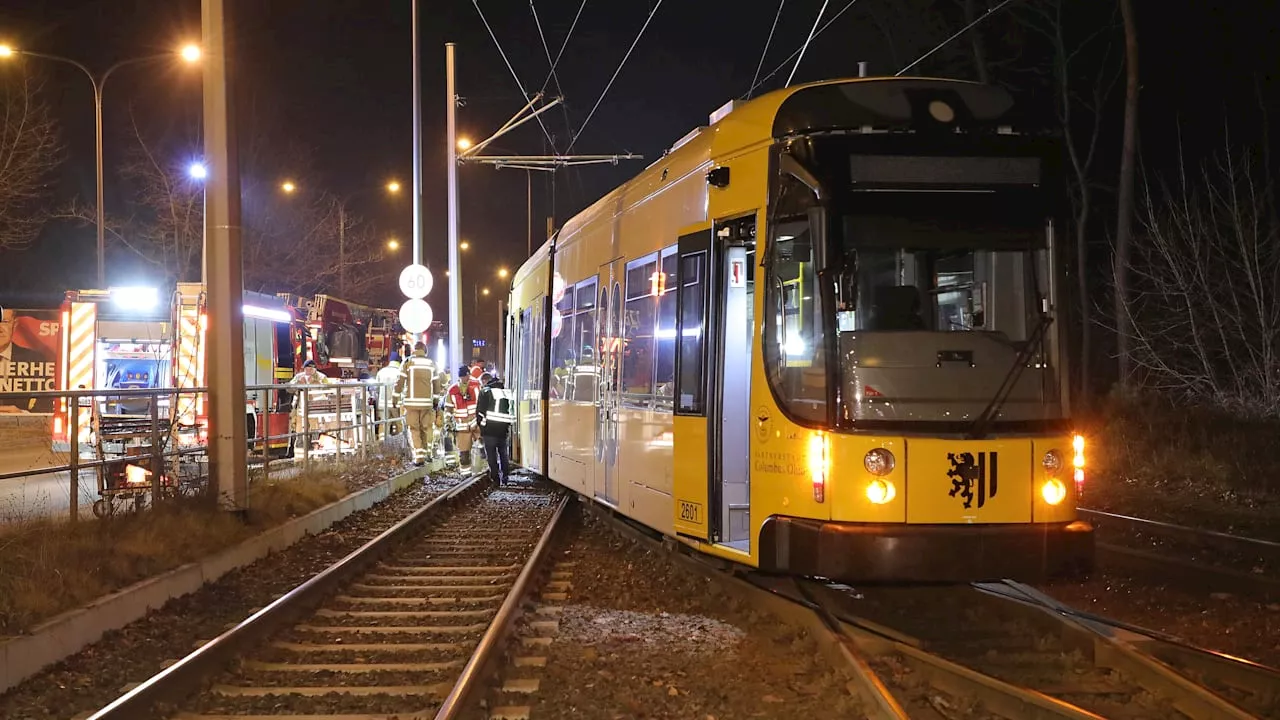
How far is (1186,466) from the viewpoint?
51.4 feet

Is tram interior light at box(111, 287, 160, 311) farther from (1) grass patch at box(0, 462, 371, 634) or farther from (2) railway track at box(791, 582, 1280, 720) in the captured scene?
(2) railway track at box(791, 582, 1280, 720)

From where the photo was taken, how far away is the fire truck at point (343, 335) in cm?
2425

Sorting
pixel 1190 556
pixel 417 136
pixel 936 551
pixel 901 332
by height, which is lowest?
pixel 1190 556

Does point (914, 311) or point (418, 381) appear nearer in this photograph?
point (914, 311)

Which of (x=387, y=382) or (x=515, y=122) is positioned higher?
(x=515, y=122)

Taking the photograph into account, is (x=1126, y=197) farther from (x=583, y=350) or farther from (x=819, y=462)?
(x=819, y=462)

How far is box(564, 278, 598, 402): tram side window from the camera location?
426 inches

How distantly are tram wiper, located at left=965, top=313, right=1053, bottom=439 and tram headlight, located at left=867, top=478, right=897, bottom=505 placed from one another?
0.56 meters

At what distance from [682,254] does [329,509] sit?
612 centimetres

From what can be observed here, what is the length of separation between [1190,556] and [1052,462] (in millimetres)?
5446

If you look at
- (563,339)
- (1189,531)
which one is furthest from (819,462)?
(1189,531)

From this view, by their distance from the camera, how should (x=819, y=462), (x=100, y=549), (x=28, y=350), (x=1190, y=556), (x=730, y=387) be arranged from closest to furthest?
(x=819, y=462)
(x=730, y=387)
(x=100, y=549)
(x=1190, y=556)
(x=28, y=350)

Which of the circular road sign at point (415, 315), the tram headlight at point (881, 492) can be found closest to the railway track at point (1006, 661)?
the tram headlight at point (881, 492)

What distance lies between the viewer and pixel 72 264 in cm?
4250
